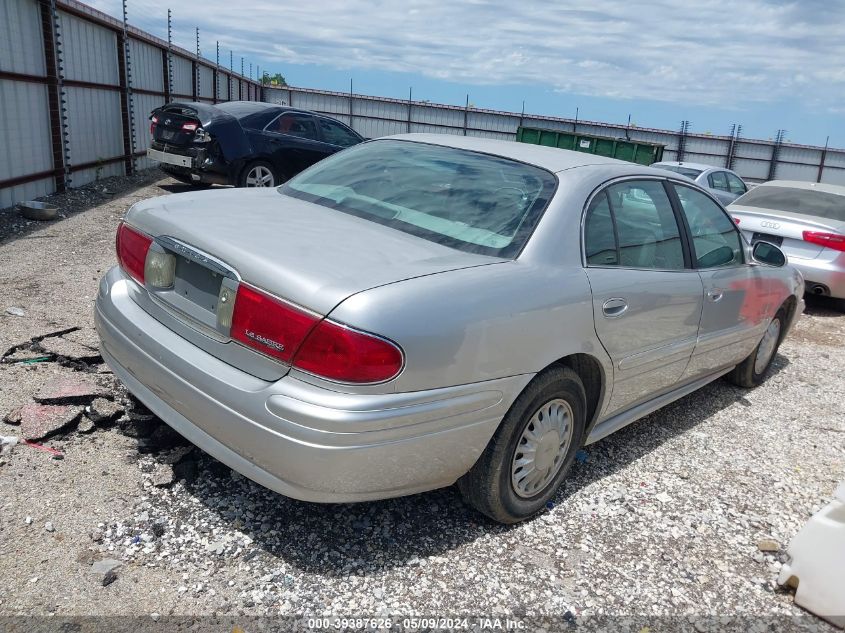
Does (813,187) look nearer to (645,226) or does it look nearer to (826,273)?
(826,273)

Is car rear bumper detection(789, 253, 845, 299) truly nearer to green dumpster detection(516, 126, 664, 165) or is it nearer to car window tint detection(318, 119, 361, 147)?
car window tint detection(318, 119, 361, 147)

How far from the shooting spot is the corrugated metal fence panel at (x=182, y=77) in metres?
16.0

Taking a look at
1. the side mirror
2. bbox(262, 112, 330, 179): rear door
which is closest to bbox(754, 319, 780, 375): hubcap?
the side mirror

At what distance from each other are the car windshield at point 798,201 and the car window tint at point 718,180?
4.67 metres

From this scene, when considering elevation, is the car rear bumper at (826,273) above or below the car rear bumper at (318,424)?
below

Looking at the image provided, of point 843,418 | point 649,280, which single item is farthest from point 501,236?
point 843,418

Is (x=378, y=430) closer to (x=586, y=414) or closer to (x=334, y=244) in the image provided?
(x=334, y=244)

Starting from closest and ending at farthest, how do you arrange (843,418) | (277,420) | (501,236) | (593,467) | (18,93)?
(277,420), (501,236), (593,467), (843,418), (18,93)

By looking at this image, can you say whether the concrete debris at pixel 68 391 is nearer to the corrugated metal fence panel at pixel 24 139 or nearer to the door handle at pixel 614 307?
the door handle at pixel 614 307

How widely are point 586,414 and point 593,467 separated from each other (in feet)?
1.80

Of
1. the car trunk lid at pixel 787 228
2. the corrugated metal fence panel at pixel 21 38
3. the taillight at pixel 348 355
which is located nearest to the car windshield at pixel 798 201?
the car trunk lid at pixel 787 228

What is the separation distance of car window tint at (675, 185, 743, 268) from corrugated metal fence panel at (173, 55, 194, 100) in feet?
47.5

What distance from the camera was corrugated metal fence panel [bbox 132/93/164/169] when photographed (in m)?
13.1

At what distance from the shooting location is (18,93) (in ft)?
28.0
